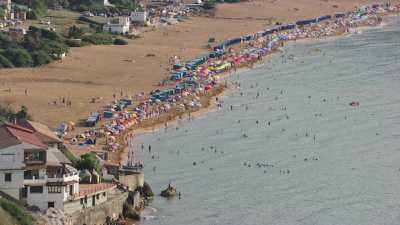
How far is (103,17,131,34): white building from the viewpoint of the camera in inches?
4545

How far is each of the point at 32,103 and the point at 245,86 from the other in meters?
20.8

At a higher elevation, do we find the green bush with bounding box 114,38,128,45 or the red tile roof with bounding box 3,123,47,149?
the red tile roof with bounding box 3,123,47,149

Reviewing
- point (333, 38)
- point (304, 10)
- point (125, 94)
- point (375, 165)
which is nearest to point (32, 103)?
point (125, 94)

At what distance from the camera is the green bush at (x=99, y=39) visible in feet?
348

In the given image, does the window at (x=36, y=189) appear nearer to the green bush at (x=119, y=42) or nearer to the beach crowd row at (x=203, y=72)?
the beach crowd row at (x=203, y=72)

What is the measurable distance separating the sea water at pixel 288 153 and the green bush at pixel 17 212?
8.85 metres

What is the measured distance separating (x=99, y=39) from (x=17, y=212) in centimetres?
6605

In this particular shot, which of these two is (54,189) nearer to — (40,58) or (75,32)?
(40,58)

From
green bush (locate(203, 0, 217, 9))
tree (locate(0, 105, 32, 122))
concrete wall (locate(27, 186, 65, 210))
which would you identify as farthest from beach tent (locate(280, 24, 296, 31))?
concrete wall (locate(27, 186, 65, 210))

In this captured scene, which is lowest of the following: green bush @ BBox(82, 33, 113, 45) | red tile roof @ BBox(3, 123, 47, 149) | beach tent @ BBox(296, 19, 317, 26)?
green bush @ BBox(82, 33, 113, 45)

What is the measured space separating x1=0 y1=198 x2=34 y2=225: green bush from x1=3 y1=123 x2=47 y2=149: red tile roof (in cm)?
289

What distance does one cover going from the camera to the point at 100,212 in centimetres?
4734

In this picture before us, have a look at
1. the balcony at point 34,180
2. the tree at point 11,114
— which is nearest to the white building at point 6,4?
the tree at point 11,114

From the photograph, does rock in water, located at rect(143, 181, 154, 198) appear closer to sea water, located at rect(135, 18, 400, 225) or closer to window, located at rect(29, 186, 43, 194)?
sea water, located at rect(135, 18, 400, 225)
